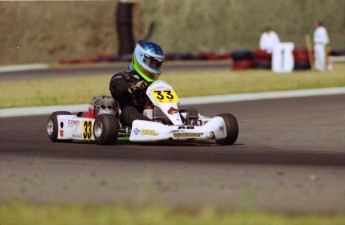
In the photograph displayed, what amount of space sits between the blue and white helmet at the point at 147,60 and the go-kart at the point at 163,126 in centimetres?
49

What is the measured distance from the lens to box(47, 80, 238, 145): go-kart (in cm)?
1146

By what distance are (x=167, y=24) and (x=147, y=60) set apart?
124 feet

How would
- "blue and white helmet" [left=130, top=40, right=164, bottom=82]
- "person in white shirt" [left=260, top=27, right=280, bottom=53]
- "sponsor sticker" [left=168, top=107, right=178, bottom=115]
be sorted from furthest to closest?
"person in white shirt" [left=260, top=27, right=280, bottom=53] → "blue and white helmet" [left=130, top=40, right=164, bottom=82] → "sponsor sticker" [left=168, top=107, right=178, bottom=115]

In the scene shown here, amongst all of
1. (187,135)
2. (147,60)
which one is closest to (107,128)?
(187,135)

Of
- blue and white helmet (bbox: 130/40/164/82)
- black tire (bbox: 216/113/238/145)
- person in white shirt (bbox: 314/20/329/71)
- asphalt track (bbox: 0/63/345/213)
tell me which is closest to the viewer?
asphalt track (bbox: 0/63/345/213)

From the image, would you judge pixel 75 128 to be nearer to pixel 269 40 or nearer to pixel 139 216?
pixel 139 216

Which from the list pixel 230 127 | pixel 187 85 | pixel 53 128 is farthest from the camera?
pixel 187 85

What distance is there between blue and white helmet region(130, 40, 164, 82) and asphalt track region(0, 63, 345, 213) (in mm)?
946

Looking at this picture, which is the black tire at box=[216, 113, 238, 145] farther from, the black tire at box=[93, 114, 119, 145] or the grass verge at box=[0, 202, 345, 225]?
the grass verge at box=[0, 202, 345, 225]

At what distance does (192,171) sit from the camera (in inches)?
364

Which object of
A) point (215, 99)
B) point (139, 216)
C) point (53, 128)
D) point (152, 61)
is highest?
point (139, 216)

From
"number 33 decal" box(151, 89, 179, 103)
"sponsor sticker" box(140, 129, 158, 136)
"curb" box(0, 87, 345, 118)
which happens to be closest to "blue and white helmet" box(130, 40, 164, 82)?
"number 33 decal" box(151, 89, 179, 103)

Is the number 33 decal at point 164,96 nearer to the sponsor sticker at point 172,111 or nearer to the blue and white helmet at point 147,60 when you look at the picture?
the sponsor sticker at point 172,111

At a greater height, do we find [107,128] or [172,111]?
[172,111]
